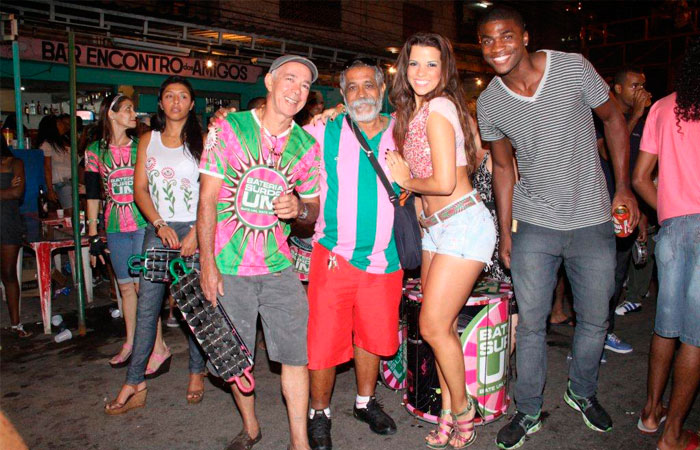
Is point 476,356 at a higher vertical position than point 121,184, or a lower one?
lower

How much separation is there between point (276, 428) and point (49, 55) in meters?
10.1

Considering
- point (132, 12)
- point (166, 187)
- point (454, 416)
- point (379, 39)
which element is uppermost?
point (379, 39)

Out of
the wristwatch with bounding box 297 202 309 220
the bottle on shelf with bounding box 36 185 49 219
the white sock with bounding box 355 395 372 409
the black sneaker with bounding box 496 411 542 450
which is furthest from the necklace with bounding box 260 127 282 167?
the bottle on shelf with bounding box 36 185 49 219

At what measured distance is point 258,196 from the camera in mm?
3193

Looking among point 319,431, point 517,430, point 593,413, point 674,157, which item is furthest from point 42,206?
point 674,157

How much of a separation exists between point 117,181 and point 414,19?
16.9 meters

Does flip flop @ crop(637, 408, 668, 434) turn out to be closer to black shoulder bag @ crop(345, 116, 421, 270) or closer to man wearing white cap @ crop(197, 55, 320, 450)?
black shoulder bag @ crop(345, 116, 421, 270)

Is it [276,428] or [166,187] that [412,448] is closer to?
[276,428]

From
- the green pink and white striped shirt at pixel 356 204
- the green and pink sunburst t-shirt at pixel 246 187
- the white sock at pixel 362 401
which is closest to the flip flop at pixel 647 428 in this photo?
the white sock at pixel 362 401

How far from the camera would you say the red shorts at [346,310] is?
3.53 metres

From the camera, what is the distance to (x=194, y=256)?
11.2 feet

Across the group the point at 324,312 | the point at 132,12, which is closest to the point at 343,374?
the point at 324,312

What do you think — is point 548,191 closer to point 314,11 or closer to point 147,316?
point 147,316

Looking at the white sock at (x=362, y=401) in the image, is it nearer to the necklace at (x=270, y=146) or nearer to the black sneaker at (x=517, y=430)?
the black sneaker at (x=517, y=430)
